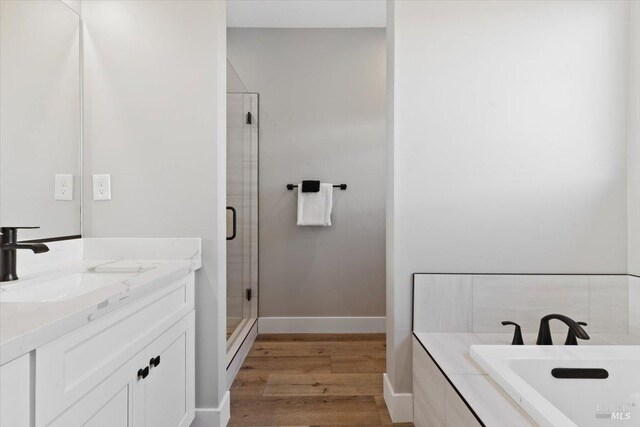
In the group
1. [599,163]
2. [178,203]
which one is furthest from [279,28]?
[599,163]

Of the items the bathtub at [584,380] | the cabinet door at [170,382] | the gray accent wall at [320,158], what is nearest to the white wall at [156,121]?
the cabinet door at [170,382]

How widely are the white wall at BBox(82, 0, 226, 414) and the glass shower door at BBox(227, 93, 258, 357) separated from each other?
1.87 ft

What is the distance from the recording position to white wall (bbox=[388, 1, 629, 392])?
1836 millimetres

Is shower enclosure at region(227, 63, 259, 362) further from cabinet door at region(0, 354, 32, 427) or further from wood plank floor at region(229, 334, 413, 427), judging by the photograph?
cabinet door at region(0, 354, 32, 427)

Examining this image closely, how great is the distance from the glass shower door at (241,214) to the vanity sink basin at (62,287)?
3.17 ft

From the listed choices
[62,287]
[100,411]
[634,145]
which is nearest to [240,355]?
[62,287]

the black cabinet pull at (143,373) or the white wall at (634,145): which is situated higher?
the white wall at (634,145)

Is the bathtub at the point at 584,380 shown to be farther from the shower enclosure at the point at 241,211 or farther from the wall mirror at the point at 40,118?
the wall mirror at the point at 40,118

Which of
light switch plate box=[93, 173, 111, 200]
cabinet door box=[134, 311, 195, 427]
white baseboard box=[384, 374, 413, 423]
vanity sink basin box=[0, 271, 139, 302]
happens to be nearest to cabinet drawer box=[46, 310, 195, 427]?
cabinet door box=[134, 311, 195, 427]

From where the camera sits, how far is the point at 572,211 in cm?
185

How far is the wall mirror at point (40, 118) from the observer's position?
4.58ft

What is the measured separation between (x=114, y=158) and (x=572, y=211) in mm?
2188

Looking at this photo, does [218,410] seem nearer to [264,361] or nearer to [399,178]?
[264,361]

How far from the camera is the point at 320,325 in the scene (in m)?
3.24
